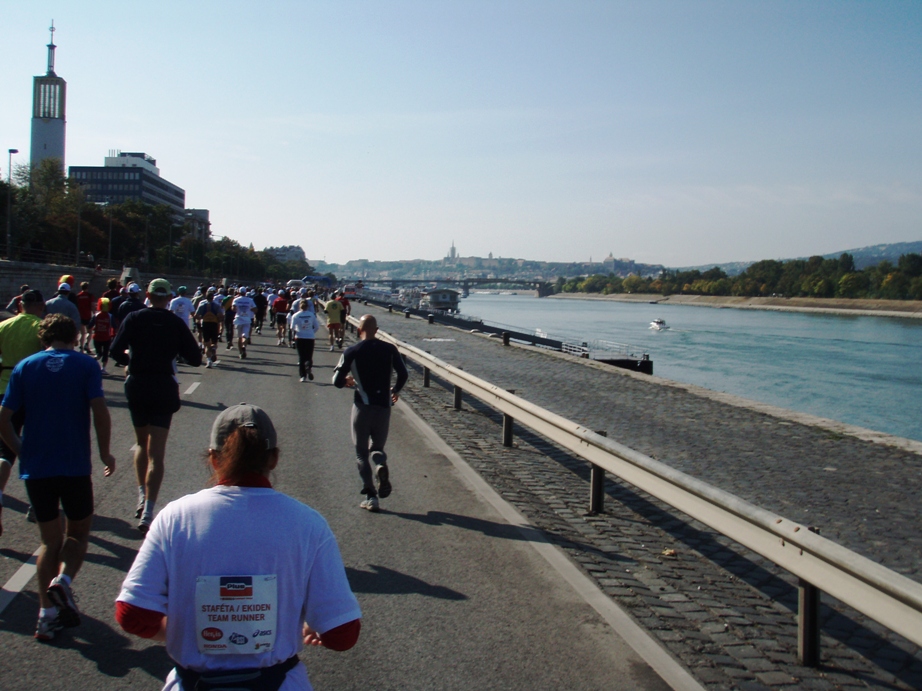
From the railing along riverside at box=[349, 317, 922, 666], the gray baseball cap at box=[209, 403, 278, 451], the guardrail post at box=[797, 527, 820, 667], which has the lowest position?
the guardrail post at box=[797, 527, 820, 667]

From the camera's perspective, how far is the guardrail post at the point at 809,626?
14.5 feet

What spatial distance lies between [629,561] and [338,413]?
26.0 ft

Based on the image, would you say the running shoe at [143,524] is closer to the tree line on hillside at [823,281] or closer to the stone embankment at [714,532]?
the stone embankment at [714,532]

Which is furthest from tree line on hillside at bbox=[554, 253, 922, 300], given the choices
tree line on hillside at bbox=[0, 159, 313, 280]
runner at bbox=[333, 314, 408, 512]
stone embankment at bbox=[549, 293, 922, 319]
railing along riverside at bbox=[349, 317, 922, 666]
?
railing along riverside at bbox=[349, 317, 922, 666]

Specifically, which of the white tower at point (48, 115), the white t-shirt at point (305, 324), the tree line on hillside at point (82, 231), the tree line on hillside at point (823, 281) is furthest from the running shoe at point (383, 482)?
the white tower at point (48, 115)

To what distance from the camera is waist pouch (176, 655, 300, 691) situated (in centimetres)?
228

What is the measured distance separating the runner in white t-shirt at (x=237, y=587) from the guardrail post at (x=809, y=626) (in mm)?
2925

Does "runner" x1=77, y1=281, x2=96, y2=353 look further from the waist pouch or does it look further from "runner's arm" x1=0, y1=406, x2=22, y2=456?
the waist pouch

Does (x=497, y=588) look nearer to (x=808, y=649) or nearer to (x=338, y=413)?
(x=808, y=649)

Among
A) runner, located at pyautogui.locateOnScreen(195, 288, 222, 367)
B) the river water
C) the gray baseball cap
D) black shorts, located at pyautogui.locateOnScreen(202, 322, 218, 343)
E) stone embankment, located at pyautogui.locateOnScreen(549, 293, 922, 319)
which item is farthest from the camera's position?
stone embankment, located at pyautogui.locateOnScreen(549, 293, 922, 319)

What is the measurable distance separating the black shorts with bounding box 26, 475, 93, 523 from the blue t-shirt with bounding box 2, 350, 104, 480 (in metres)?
0.04

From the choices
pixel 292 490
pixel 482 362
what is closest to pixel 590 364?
pixel 482 362

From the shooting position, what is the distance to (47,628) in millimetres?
4500

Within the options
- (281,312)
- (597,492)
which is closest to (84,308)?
(281,312)
